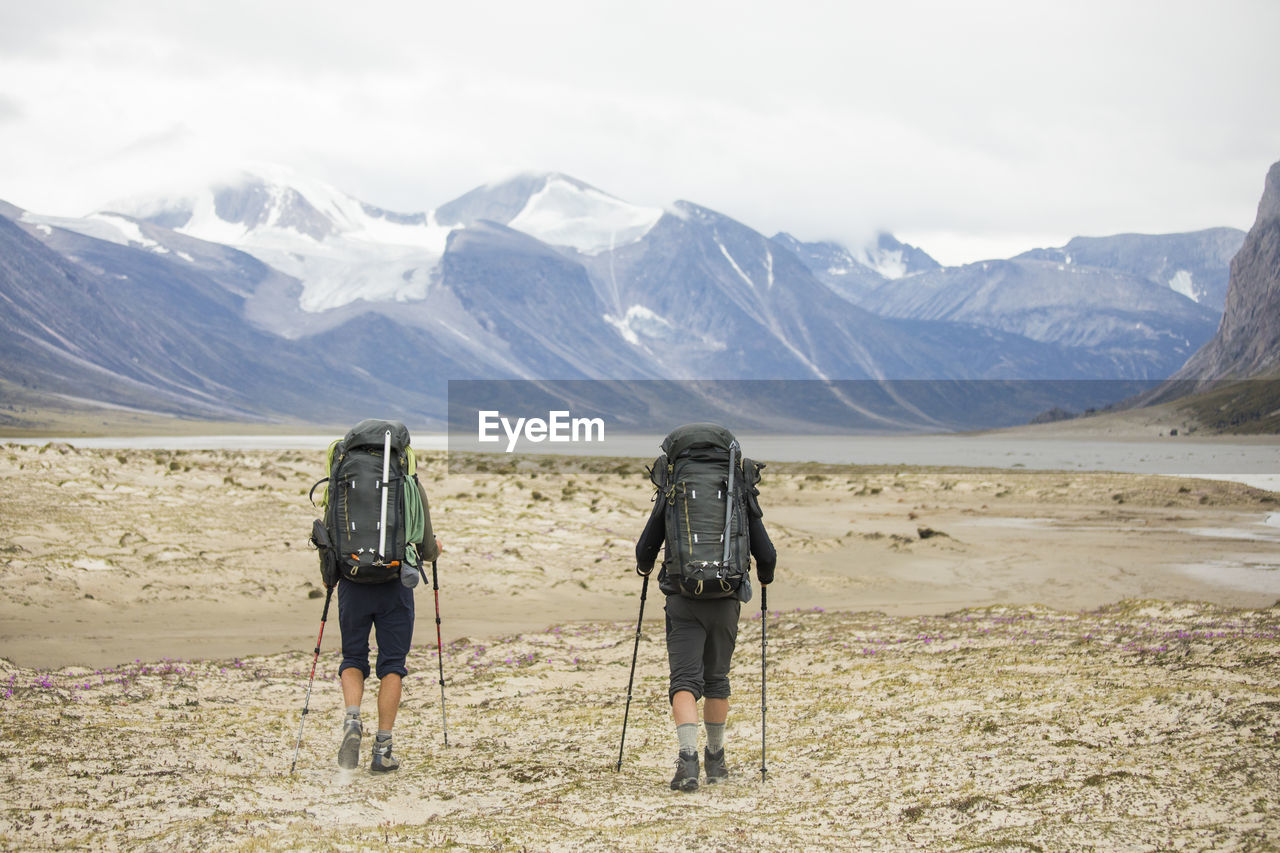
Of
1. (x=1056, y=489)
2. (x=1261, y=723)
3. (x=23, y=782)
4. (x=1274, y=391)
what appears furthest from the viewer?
(x=1274, y=391)

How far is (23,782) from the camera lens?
306 inches

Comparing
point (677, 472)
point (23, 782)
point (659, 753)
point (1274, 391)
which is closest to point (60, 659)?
point (23, 782)

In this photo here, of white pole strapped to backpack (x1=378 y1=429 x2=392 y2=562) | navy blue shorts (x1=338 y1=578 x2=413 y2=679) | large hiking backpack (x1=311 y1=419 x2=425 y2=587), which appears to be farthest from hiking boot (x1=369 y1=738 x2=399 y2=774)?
white pole strapped to backpack (x1=378 y1=429 x2=392 y2=562)

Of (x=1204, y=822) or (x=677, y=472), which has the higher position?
(x=677, y=472)

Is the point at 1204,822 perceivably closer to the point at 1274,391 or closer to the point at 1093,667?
the point at 1093,667

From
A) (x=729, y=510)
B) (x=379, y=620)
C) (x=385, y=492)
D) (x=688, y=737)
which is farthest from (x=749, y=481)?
(x=379, y=620)

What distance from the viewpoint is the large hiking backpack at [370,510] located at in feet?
27.5

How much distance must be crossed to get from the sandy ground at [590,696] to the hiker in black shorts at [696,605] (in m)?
0.42

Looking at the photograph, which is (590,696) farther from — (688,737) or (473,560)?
(473,560)

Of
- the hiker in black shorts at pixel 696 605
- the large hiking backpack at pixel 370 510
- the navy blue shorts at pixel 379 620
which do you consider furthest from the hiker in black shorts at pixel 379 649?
the hiker in black shorts at pixel 696 605

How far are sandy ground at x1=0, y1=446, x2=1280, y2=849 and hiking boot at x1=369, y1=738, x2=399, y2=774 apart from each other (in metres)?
0.19

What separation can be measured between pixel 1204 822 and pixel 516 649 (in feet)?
30.6

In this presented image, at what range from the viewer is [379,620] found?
341 inches

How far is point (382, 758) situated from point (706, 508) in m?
2.95
